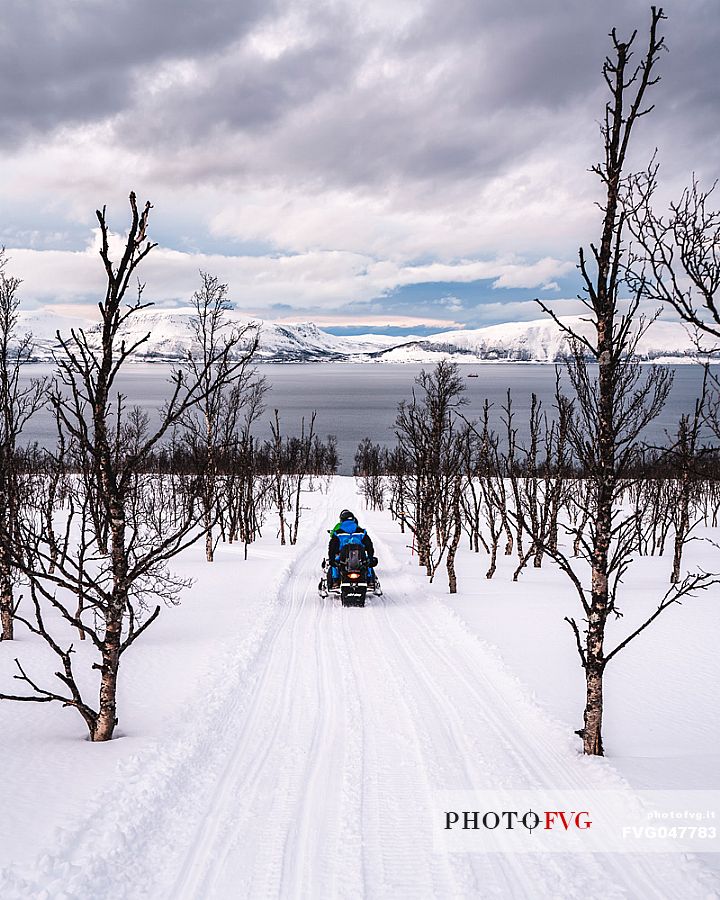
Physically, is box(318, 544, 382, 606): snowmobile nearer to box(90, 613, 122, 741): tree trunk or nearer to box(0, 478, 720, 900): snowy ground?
box(0, 478, 720, 900): snowy ground

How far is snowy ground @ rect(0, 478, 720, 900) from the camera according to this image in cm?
480

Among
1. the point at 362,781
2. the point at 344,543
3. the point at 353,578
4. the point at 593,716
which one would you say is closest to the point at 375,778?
the point at 362,781

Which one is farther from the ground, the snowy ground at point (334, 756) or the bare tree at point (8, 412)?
the bare tree at point (8, 412)

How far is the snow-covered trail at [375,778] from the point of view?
188 inches

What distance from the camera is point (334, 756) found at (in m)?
7.03

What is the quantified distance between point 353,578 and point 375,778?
9.03 m

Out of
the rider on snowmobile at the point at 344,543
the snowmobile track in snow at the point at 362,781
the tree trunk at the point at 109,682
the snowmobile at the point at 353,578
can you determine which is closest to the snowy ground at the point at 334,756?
the snowmobile track in snow at the point at 362,781

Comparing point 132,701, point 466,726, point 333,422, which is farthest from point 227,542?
point 333,422

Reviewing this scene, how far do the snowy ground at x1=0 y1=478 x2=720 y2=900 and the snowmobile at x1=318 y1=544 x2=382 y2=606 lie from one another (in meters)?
1.19

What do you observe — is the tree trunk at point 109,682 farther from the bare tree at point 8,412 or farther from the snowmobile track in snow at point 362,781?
the bare tree at point 8,412

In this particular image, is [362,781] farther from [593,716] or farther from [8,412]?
[8,412]

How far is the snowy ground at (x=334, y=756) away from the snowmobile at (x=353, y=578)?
1.19 m

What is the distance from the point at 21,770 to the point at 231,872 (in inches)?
122

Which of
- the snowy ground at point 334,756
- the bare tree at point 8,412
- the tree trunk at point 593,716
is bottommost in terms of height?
the snowy ground at point 334,756
